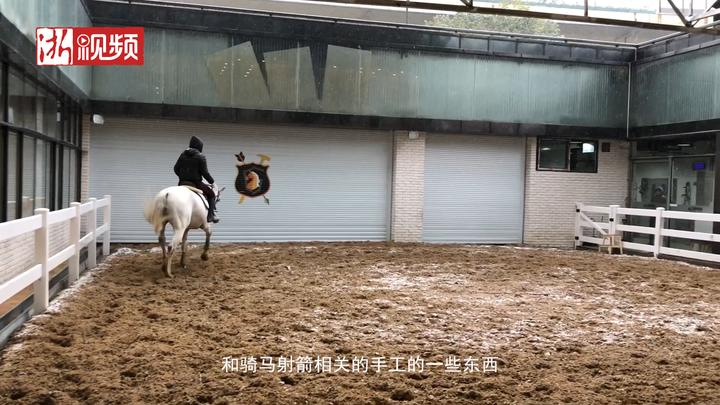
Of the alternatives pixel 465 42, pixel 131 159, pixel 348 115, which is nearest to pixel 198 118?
pixel 131 159

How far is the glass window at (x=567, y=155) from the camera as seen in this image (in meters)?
16.4

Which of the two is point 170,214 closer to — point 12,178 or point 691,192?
point 12,178

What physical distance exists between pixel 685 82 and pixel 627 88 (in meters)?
2.05

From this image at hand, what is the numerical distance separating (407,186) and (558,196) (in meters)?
4.27

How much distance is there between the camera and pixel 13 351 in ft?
16.2

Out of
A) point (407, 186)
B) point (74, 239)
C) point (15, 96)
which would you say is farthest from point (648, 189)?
point (15, 96)

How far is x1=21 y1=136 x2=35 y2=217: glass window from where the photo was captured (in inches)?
337

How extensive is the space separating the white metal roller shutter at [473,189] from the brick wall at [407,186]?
333mm

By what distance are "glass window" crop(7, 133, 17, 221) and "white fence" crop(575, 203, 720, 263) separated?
12325 mm

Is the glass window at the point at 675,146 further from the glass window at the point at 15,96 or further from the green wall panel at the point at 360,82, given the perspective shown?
the glass window at the point at 15,96

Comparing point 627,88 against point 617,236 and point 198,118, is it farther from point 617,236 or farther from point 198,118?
point 198,118

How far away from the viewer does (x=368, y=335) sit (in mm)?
5969

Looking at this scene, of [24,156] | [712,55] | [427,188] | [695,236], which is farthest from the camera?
[427,188]

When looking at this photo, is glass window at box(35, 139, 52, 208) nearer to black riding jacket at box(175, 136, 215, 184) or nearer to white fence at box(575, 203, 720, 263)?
black riding jacket at box(175, 136, 215, 184)
